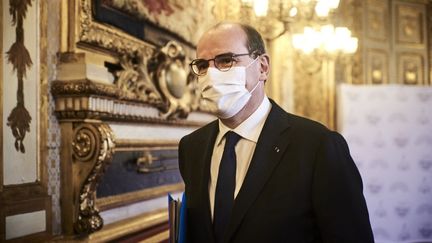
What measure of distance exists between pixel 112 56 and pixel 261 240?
1771 millimetres

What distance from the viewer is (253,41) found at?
74.5 inches

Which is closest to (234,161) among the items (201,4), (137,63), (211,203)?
(211,203)

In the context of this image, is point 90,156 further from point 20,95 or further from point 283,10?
point 283,10

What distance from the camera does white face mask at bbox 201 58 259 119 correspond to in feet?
6.07

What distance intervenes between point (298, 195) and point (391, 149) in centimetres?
608

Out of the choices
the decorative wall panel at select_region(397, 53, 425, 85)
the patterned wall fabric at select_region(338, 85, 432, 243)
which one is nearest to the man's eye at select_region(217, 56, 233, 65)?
the patterned wall fabric at select_region(338, 85, 432, 243)

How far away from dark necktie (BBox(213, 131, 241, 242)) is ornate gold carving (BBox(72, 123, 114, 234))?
3.21ft

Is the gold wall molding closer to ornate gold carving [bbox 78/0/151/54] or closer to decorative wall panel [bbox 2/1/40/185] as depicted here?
decorative wall panel [bbox 2/1/40/185]

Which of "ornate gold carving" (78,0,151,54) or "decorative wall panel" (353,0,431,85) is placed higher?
"decorative wall panel" (353,0,431,85)

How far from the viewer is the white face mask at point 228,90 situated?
1.85 m

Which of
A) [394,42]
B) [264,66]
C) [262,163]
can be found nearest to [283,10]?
[264,66]

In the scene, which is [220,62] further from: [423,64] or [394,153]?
[423,64]

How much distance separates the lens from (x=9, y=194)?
220 centimetres

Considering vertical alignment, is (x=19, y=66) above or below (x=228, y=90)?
above
